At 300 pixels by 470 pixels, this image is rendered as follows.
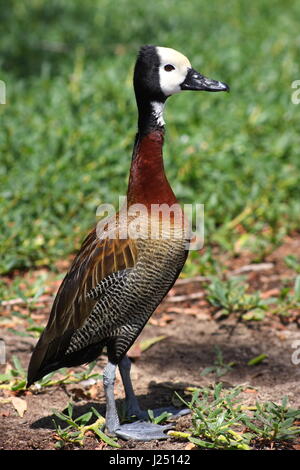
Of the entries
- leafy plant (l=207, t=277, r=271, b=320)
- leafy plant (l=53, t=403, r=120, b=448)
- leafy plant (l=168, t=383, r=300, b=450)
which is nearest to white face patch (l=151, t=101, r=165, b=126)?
leafy plant (l=168, t=383, r=300, b=450)

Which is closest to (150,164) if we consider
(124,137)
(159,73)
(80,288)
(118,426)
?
(159,73)

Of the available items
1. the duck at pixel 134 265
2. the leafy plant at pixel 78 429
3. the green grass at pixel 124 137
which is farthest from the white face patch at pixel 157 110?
the green grass at pixel 124 137

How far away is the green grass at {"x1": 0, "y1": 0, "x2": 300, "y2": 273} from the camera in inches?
221

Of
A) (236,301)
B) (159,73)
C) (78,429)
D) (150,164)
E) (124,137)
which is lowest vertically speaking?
(78,429)

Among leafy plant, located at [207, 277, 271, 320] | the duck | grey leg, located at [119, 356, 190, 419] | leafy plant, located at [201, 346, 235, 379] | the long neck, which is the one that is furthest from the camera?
leafy plant, located at [207, 277, 271, 320]

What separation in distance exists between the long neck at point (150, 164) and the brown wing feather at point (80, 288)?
243 millimetres

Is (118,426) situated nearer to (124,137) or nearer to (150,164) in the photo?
(150,164)

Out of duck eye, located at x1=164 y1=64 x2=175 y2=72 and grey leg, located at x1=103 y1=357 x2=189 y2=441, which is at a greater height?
duck eye, located at x1=164 y1=64 x2=175 y2=72

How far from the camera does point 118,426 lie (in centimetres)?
343

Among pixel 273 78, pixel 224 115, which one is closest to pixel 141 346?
pixel 224 115

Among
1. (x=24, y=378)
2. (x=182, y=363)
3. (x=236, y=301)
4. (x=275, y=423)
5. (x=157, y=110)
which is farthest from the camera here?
(x=236, y=301)

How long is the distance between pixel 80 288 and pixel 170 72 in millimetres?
1056

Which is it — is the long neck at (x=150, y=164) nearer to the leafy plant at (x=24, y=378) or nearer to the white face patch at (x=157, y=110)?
the white face patch at (x=157, y=110)

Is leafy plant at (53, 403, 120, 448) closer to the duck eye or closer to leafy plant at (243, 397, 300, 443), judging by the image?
leafy plant at (243, 397, 300, 443)
